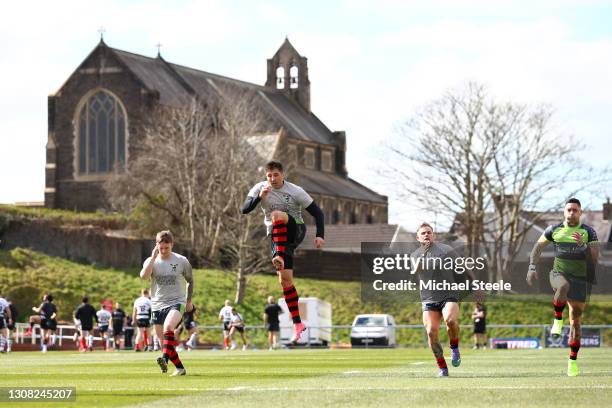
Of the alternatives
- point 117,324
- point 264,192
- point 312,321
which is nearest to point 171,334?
point 264,192

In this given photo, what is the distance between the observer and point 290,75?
145250 millimetres

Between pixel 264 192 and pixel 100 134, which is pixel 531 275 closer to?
pixel 264 192

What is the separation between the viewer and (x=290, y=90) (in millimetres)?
144000

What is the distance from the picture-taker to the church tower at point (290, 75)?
144m

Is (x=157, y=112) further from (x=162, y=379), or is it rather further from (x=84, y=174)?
(x=162, y=379)

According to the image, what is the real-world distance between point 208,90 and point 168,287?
101 meters

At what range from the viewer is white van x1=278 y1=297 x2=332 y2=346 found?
208ft

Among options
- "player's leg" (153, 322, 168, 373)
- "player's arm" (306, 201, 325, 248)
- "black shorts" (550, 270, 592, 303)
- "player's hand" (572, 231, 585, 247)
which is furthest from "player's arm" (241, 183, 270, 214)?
"black shorts" (550, 270, 592, 303)

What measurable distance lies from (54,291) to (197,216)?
1512 cm

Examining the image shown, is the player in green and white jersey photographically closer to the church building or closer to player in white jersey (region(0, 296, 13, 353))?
A: player in white jersey (region(0, 296, 13, 353))

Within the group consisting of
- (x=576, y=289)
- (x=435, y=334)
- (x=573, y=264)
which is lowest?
(x=435, y=334)

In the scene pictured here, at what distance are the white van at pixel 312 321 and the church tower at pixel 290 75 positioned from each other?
74860 millimetres

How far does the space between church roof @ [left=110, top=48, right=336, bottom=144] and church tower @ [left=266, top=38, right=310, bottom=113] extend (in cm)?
143

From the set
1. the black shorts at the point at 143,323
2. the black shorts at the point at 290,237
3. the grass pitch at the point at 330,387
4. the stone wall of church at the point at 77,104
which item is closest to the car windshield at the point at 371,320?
the black shorts at the point at 143,323
